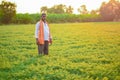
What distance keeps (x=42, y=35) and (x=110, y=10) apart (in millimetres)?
57956

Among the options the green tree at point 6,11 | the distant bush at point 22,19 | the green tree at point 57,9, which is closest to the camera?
the green tree at point 6,11

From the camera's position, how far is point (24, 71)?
9.11 meters

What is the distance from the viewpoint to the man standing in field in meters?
12.1

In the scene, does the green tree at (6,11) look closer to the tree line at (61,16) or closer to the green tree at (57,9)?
the tree line at (61,16)

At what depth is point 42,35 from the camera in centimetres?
1224

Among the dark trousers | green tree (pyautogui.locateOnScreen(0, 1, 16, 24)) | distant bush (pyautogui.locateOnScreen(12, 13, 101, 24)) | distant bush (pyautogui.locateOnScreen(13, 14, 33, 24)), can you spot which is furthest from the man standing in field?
distant bush (pyautogui.locateOnScreen(13, 14, 33, 24))

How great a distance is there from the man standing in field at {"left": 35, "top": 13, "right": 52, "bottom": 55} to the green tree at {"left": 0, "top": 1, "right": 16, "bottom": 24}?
35.7 m

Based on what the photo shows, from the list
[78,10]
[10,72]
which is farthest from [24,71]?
[78,10]

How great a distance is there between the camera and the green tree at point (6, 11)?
48.0 m

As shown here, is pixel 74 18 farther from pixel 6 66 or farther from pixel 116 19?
pixel 6 66

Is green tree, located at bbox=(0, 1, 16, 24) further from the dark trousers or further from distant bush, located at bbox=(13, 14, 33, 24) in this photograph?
the dark trousers

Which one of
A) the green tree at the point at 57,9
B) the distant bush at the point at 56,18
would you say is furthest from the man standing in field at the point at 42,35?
the green tree at the point at 57,9

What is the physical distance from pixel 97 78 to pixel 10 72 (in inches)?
105

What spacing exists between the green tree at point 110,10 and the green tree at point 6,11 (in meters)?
24.8
